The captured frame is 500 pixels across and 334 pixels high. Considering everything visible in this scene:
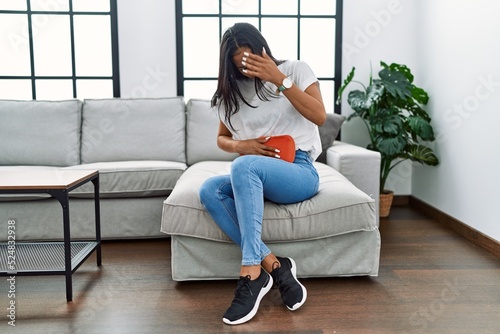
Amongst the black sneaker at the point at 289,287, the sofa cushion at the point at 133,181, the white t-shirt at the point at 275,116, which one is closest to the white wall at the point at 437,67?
the sofa cushion at the point at 133,181

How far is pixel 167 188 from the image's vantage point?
2.97 m

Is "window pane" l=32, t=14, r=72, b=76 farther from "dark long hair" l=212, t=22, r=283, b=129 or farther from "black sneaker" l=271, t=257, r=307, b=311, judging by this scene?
"black sneaker" l=271, t=257, r=307, b=311

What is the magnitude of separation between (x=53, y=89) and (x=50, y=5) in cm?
65

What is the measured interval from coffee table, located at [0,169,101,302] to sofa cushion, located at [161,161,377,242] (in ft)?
1.38

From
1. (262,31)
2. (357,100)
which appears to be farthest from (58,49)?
(357,100)

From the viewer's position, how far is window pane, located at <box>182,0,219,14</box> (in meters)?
3.91

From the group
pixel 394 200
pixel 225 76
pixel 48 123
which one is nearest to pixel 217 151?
pixel 48 123

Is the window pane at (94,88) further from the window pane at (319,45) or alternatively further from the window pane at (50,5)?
the window pane at (319,45)

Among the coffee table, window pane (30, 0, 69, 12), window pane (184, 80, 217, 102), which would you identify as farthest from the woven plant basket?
window pane (30, 0, 69, 12)

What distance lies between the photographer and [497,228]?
8.84ft

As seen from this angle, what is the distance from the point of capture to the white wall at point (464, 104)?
2.75 meters

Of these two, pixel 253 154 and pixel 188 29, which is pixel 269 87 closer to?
pixel 253 154

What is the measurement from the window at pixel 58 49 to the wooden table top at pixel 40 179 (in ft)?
5.41

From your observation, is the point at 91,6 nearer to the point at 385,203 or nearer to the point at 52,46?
the point at 52,46
